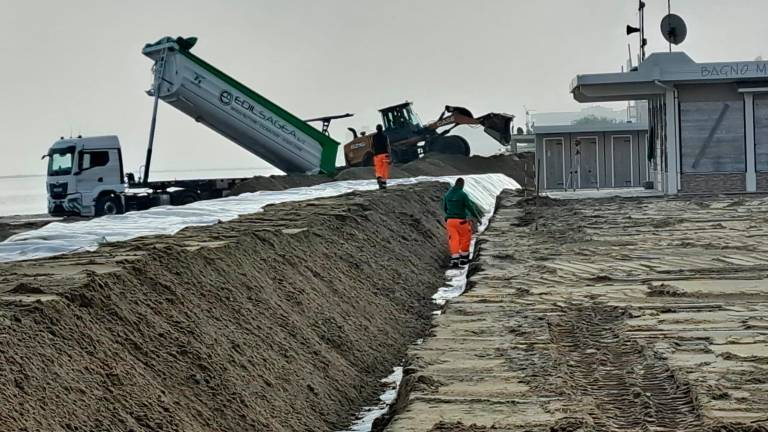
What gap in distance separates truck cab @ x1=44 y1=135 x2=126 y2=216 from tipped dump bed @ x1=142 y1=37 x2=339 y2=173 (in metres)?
2.51

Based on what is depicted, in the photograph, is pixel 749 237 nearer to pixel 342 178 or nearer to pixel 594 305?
pixel 594 305

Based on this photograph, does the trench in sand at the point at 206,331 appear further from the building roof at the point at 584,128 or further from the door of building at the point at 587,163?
the door of building at the point at 587,163

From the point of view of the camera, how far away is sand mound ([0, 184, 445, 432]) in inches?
282

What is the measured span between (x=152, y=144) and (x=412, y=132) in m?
16.1

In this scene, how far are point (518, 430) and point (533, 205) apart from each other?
912 inches

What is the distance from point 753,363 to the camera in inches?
348

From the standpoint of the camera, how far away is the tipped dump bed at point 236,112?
1273 inches

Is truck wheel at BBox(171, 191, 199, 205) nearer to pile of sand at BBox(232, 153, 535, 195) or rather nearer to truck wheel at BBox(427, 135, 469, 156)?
pile of sand at BBox(232, 153, 535, 195)

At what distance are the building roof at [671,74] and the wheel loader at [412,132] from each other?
13.5 metres

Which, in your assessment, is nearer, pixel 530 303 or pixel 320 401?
pixel 320 401

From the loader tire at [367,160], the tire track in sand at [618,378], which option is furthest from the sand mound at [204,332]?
the loader tire at [367,160]

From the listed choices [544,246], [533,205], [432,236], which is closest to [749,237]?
[544,246]

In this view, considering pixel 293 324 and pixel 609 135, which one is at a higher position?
pixel 609 135

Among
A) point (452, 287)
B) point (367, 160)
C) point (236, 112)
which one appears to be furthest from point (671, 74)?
point (367, 160)
